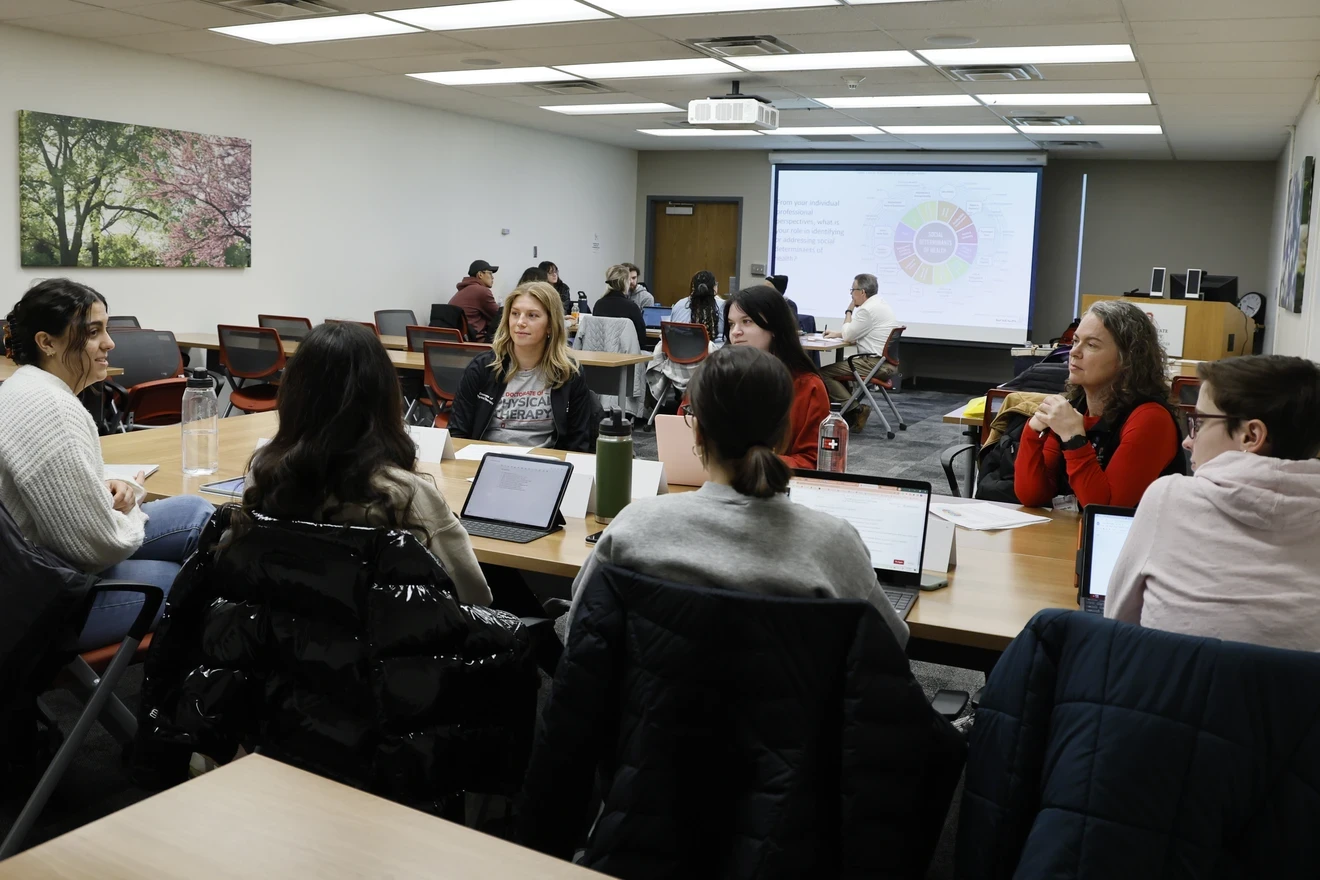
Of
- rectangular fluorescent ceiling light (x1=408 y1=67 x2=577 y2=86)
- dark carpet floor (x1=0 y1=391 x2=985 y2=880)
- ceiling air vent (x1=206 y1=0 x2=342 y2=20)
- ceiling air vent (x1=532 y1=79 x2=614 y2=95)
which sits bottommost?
dark carpet floor (x1=0 y1=391 x2=985 y2=880)

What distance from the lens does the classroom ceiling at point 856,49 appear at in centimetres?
531

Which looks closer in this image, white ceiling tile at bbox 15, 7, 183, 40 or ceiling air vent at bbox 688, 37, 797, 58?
white ceiling tile at bbox 15, 7, 183, 40

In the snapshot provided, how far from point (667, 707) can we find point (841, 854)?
0.30m

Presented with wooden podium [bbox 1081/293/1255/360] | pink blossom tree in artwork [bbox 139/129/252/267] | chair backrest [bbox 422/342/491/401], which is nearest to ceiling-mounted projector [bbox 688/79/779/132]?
chair backrest [bbox 422/342/491/401]

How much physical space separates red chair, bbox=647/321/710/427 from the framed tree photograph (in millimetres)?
3098

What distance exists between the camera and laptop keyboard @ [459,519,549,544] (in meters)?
2.44

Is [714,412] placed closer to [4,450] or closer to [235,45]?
[4,450]

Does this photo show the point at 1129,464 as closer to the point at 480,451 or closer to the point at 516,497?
the point at 516,497

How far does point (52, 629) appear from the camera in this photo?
1952 mm

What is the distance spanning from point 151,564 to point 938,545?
1.78 metres

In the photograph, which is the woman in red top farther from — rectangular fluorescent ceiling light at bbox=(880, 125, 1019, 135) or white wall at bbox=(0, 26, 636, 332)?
rectangular fluorescent ceiling light at bbox=(880, 125, 1019, 135)

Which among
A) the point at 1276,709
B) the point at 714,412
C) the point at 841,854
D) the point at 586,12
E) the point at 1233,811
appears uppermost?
the point at 586,12

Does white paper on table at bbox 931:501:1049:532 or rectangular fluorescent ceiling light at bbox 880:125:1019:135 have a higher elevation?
rectangular fluorescent ceiling light at bbox 880:125:1019:135

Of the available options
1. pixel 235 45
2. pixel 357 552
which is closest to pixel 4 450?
pixel 357 552
